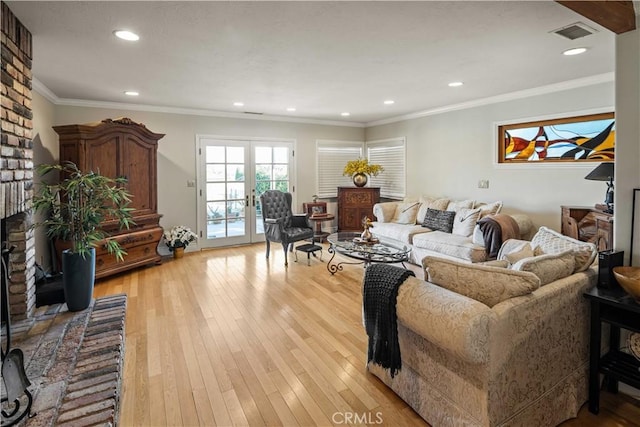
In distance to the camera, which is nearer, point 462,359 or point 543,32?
point 462,359

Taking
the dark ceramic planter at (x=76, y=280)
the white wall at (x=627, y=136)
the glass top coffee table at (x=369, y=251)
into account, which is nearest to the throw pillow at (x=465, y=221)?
the glass top coffee table at (x=369, y=251)

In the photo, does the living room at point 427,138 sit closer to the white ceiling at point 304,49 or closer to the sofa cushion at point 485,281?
the white ceiling at point 304,49

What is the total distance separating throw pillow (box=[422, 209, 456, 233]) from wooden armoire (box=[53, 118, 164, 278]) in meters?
4.00

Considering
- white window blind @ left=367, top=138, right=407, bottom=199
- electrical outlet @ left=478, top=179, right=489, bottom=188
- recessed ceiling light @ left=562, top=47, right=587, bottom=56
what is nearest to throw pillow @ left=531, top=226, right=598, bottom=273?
recessed ceiling light @ left=562, top=47, right=587, bottom=56

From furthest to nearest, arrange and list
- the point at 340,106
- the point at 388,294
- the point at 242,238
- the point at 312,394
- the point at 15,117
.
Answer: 1. the point at 242,238
2. the point at 340,106
3. the point at 15,117
4. the point at 312,394
5. the point at 388,294

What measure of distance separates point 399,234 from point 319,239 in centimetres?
186

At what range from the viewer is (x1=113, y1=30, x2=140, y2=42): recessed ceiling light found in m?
2.67

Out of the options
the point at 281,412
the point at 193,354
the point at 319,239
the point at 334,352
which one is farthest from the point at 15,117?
the point at 319,239

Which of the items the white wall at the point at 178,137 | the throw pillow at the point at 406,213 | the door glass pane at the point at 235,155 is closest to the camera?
the white wall at the point at 178,137

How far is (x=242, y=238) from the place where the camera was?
6.65 m

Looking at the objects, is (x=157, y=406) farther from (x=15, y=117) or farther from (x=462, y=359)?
(x=15, y=117)

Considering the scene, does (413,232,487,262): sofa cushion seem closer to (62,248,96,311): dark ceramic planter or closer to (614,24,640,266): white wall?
(614,24,640,266): white wall

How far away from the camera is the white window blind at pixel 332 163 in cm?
736

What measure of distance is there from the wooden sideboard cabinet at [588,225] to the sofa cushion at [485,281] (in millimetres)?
2102
